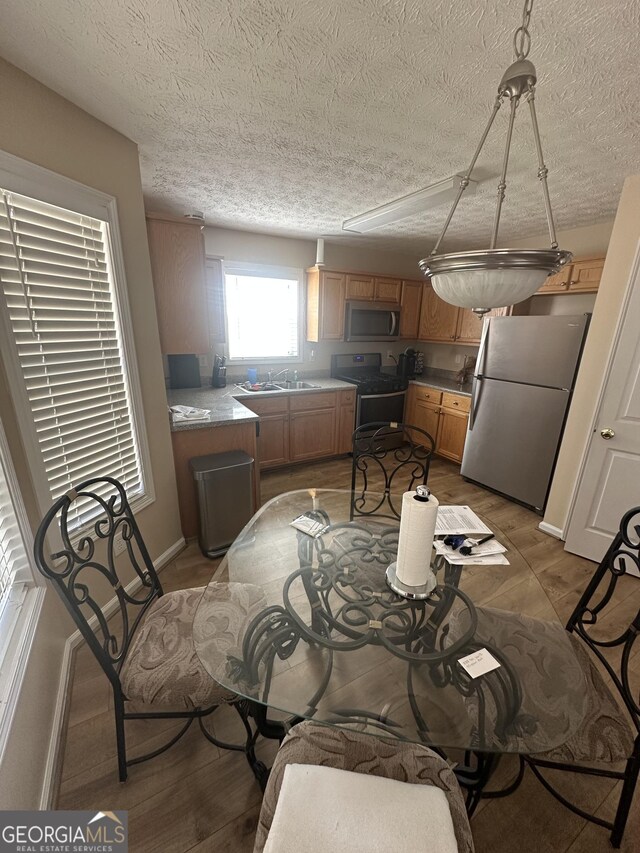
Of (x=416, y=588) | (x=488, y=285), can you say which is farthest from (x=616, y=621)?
(x=488, y=285)

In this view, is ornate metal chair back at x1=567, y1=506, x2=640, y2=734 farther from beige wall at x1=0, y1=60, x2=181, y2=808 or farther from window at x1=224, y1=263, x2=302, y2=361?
window at x1=224, y1=263, x2=302, y2=361

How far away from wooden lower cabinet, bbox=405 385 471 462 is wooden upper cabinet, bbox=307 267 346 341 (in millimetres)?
1278

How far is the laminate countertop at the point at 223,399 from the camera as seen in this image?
240cm

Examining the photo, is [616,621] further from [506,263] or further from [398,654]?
[506,263]

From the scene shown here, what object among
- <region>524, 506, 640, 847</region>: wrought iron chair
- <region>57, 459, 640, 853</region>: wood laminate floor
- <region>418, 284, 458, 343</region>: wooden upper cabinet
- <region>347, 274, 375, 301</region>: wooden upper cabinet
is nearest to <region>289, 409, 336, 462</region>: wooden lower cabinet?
<region>347, 274, 375, 301</region>: wooden upper cabinet

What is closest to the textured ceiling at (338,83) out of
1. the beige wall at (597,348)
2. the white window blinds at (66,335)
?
the beige wall at (597,348)

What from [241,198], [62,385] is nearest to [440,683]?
[62,385]

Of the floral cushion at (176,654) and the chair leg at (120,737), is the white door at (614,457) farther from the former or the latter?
the chair leg at (120,737)

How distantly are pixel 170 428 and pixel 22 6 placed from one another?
180cm

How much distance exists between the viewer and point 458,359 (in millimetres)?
4516

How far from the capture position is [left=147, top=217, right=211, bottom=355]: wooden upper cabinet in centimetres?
220

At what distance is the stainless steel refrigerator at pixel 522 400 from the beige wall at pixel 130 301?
9.28 feet

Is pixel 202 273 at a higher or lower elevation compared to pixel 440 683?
higher

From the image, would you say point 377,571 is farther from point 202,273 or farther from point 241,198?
point 241,198
